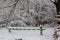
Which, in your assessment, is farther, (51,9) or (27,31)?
(51,9)

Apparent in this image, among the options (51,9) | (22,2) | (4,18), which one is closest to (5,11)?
(4,18)

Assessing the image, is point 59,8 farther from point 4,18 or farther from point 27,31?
point 4,18

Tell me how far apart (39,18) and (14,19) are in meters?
1.90

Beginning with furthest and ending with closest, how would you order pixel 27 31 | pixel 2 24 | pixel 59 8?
pixel 2 24, pixel 27 31, pixel 59 8

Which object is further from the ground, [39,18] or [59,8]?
[59,8]

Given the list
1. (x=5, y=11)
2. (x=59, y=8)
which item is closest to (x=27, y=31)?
(x=5, y=11)

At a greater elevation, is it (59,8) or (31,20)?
(59,8)

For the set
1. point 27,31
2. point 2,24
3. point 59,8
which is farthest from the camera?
point 2,24

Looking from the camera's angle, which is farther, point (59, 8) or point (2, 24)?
point (2, 24)

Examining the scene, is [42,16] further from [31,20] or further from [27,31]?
[27,31]

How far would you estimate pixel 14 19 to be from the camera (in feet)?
44.1

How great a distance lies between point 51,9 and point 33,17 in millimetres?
1553

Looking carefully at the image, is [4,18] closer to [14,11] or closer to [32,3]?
[14,11]

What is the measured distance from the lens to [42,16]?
13.7m
